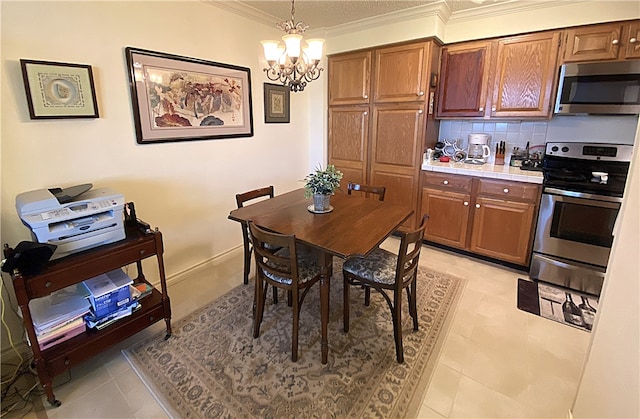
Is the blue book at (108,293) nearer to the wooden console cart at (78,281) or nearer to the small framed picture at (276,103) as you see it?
the wooden console cart at (78,281)

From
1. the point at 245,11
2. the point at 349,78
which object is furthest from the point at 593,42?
the point at 245,11

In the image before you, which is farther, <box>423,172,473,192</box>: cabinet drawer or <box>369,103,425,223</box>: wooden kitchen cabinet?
<box>369,103,425,223</box>: wooden kitchen cabinet

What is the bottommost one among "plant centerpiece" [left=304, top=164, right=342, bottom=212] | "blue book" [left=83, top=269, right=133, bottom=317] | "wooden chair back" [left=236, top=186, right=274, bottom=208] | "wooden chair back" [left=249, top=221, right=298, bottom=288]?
"blue book" [left=83, top=269, right=133, bottom=317]

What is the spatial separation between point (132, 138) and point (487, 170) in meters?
3.09

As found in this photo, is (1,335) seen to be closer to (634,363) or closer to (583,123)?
(634,363)

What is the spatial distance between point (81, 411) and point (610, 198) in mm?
3769

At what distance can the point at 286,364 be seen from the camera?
6.09ft

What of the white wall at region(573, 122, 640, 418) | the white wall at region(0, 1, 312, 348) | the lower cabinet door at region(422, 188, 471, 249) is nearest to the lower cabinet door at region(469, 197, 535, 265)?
the lower cabinet door at region(422, 188, 471, 249)

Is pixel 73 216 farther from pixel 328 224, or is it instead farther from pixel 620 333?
pixel 620 333

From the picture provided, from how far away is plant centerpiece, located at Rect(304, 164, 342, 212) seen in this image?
2.13 meters

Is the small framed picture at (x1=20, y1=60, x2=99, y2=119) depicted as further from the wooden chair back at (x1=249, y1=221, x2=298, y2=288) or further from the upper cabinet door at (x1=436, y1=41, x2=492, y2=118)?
the upper cabinet door at (x1=436, y1=41, x2=492, y2=118)

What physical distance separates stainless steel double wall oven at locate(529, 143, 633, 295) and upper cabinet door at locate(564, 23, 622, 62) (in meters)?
0.73

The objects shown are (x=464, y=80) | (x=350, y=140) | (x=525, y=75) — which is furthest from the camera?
(x=350, y=140)

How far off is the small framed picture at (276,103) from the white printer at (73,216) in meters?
1.98
